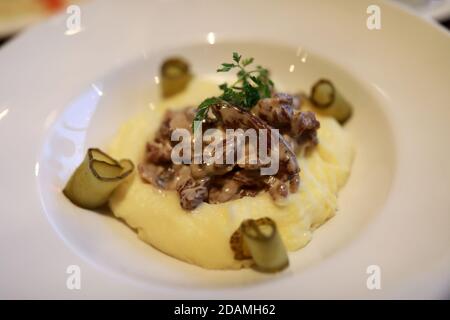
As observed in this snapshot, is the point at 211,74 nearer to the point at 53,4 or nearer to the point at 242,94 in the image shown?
the point at 242,94

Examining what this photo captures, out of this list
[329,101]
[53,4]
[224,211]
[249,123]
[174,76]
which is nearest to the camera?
[224,211]

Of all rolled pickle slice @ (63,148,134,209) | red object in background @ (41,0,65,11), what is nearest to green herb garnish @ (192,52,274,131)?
rolled pickle slice @ (63,148,134,209)

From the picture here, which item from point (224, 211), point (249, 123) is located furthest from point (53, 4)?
point (224, 211)

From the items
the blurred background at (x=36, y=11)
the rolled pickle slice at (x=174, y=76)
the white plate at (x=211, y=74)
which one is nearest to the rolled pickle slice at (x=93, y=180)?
the white plate at (x=211, y=74)

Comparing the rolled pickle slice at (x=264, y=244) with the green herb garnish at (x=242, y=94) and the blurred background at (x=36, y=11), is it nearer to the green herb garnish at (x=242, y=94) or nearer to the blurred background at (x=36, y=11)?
the green herb garnish at (x=242, y=94)

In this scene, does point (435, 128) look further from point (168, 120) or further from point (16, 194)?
point (16, 194)

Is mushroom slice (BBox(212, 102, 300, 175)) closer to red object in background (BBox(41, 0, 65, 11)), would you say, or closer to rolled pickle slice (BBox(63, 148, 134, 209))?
rolled pickle slice (BBox(63, 148, 134, 209))

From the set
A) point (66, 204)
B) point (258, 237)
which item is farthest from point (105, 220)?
point (258, 237)
